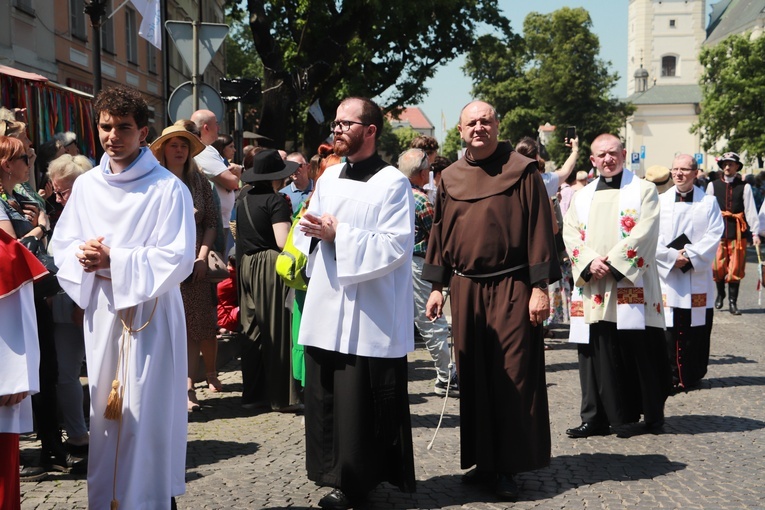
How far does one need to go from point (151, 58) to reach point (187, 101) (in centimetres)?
2110

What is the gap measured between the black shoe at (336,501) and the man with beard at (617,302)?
8.10ft

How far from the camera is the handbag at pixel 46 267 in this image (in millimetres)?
5535

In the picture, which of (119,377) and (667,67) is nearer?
(119,377)

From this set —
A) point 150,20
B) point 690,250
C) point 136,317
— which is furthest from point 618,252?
point 150,20

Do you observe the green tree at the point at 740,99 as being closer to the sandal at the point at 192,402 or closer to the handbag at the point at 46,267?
the sandal at the point at 192,402

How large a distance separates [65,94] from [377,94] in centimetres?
1930

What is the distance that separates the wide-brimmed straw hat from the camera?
7078 millimetres

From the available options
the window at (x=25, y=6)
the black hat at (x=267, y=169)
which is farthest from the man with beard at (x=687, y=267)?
the window at (x=25, y=6)

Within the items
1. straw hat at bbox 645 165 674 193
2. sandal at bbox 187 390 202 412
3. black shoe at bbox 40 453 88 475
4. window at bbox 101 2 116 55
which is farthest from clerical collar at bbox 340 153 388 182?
window at bbox 101 2 116 55

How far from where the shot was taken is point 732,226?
15.6 meters

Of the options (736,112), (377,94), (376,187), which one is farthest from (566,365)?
(736,112)

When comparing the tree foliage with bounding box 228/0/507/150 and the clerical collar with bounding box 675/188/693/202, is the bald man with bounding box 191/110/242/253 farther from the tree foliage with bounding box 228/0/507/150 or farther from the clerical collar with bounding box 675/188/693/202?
the tree foliage with bounding box 228/0/507/150

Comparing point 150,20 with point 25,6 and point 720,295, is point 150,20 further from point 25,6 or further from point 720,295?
point 720,295

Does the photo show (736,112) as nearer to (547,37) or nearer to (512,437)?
(547,37)
